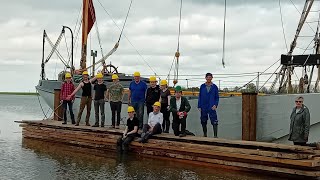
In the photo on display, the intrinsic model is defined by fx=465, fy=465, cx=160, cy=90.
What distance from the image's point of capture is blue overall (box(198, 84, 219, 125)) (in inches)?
507

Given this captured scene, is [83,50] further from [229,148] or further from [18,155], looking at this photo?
[229,148]

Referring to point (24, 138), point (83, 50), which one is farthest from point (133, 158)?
point (83, 50)

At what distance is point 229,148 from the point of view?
37.9 feet

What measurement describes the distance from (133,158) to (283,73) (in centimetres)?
583

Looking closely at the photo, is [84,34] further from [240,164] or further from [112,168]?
[240,164]

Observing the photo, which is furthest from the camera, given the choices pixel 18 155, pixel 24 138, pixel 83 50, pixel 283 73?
pixel 83 50

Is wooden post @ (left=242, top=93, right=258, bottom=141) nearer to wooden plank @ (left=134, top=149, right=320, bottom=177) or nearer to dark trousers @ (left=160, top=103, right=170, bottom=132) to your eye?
wooden plank @ (left=134, top=149, right=320, bottom=177)

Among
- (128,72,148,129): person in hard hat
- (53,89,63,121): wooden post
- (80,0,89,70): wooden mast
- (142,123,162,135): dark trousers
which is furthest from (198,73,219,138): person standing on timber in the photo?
(80,0,89,70): wooden mast

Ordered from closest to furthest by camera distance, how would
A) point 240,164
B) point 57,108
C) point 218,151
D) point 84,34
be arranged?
point 240,164 < point 218,151 < point 57,108 < point 84,34

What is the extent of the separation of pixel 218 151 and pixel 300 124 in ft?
7.16

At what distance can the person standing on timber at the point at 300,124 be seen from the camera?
10.7m

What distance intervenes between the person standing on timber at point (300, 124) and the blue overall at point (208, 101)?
2.59m

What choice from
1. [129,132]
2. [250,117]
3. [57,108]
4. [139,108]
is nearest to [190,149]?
[250,117]

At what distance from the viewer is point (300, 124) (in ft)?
35.3
